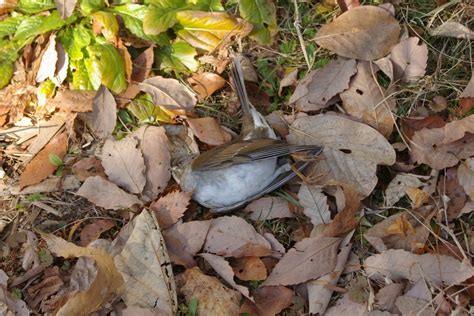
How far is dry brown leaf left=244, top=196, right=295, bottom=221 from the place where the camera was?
3387mm

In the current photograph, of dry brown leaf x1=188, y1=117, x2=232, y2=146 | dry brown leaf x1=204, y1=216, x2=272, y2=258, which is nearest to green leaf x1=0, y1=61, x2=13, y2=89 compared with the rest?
dry brown leaf x1=188, y1=117, x2=232, y2=146

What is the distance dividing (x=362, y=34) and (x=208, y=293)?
1.71 metres

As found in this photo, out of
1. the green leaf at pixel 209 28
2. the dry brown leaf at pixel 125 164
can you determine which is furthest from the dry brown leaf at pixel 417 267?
the green leaf at pixel 209 28

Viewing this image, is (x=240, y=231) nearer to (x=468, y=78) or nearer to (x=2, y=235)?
(x=2, y=235)

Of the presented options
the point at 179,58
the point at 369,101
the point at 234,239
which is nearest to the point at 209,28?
the point at 179,58

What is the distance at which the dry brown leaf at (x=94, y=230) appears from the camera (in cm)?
338

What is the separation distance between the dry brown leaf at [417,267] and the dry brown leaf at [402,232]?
8 centimetres

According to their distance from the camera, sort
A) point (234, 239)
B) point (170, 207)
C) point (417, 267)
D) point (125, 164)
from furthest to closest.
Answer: point (125, 164) → point (170, 207) → point (234, 239) → point (417, 267)

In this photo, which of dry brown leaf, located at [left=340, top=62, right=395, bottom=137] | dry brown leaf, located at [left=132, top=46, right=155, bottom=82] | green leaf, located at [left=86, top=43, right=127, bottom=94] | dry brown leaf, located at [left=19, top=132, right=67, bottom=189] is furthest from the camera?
dry brown leaf, located at [left=132, top=46, right=155, bottom=82]

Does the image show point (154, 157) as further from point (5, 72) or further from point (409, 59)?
point (409, 59)

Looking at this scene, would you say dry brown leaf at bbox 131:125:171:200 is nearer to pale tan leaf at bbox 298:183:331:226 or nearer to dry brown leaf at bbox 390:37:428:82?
pale tan leaf at bbox 298:183:331:226

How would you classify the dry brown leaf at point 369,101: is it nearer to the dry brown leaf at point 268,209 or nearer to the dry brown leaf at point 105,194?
the dry brown leaf at point 268,209

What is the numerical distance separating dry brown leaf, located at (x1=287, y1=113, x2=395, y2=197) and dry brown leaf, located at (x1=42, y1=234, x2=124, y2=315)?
3.88 feet

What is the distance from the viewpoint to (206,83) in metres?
3.79
